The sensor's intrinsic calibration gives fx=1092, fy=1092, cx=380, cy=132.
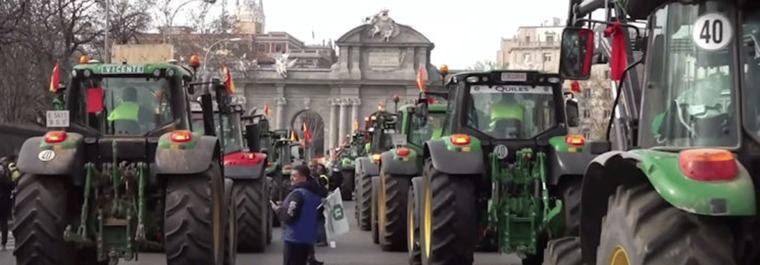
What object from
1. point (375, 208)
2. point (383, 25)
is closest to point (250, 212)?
point (375, 208)

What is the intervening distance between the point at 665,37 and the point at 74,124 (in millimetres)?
7450

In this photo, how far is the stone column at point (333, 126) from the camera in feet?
287

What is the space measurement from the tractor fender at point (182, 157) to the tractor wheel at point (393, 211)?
5600 mm

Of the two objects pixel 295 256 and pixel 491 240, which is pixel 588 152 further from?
pixel 295 256

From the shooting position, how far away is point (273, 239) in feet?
64.1

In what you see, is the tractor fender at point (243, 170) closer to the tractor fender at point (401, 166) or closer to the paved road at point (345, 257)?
the paved road at point (345, 257)

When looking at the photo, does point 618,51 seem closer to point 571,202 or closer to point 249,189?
point 571,202

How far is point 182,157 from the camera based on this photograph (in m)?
10.3

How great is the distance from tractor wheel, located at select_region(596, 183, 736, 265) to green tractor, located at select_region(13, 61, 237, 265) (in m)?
5.56

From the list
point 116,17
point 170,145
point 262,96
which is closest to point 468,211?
point 170,145

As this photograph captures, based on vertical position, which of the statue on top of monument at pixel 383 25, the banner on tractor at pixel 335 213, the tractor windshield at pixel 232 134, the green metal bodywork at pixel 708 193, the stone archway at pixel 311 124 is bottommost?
the stone archway at pixel 311 124

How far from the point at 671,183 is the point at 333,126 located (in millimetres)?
82699

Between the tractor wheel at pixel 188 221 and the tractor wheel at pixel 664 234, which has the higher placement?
the tractor wheel at pixel 664 234

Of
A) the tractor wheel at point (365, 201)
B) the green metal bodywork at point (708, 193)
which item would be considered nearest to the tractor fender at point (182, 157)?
the green metal bodywork at point (708, 193)
